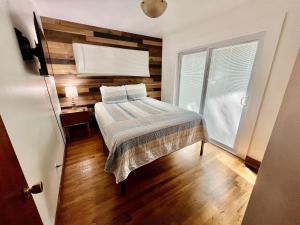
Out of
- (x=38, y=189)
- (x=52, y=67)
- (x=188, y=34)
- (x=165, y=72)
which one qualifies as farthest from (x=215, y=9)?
(x=52, y=67)

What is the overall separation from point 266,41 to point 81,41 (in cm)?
320

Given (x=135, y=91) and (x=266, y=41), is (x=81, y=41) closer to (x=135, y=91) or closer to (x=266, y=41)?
(x=135, y=91)

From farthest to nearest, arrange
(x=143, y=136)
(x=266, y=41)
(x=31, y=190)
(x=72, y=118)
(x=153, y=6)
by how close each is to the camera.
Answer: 1. (x=72, y=118)
2. (x=266, y=41)
3. (x=143, y=136)
4. (x=153, y=6)
5. (x=31, y=190)

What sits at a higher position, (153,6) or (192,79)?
(153,6)

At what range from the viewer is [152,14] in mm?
1509

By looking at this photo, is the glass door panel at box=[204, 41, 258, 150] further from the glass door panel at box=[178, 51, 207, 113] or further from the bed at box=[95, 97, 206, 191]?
the bed at box=[95, 97, 206, 191]

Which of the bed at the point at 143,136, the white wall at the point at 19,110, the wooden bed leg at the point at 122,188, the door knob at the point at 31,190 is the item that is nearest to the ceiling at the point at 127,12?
the white wall at the point at 19,110

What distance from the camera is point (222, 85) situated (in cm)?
239

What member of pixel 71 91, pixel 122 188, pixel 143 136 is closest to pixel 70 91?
pixel 71 91

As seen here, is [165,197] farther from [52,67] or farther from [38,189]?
[52,67]

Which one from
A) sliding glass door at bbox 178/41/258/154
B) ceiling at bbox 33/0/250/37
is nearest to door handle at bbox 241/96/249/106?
sliding glass door at bbox 178/41/258/154

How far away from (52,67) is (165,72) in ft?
8.74

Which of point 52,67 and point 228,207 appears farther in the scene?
point 52,67

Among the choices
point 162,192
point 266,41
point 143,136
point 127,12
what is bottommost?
point 162,192
